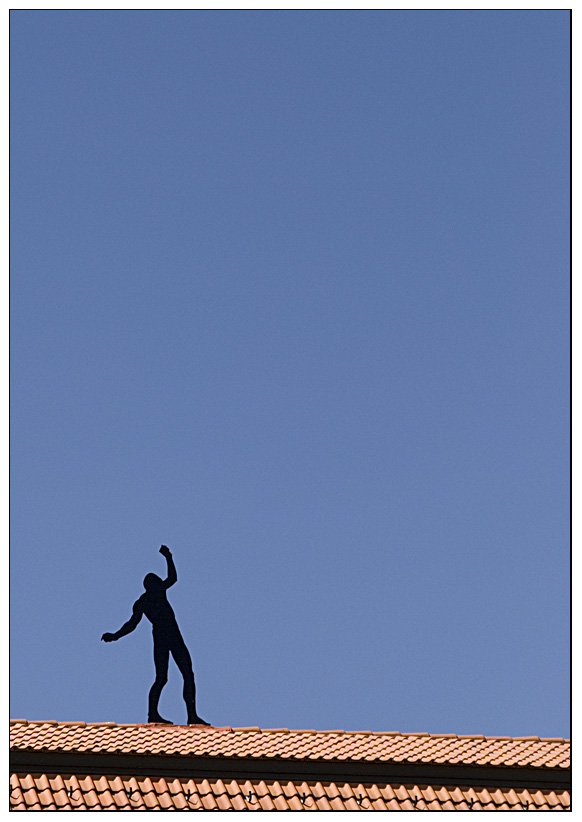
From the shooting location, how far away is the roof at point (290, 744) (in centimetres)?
1304

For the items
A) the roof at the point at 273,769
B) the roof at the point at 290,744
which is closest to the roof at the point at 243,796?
the roof at the point at 273,769

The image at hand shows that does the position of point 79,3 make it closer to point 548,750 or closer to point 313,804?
point 313,804

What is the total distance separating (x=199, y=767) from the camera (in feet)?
42.0

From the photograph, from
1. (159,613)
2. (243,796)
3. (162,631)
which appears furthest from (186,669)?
(243,796)

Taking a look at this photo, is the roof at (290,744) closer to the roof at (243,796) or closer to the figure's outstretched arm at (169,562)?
the roof at (243,796)

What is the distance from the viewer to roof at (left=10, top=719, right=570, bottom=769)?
13.0 m

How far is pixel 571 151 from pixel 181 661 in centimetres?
1037

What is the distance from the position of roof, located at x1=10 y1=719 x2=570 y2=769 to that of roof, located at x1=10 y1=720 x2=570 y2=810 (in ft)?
0.05

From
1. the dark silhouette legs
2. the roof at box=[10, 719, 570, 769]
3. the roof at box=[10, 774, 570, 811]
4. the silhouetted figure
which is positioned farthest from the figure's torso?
the roof at box=[10, 774, 570, 811]

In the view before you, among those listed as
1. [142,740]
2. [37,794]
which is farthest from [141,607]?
[37,794]
